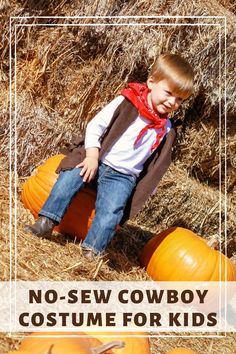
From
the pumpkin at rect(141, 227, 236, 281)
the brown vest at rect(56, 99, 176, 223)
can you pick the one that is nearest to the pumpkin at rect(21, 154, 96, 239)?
the brown vest at rect(56, 99, 176, 223)

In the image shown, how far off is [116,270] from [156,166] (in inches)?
24.3

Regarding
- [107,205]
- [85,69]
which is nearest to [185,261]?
[107,205]

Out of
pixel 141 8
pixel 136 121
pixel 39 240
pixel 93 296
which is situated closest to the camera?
pixel 93 296

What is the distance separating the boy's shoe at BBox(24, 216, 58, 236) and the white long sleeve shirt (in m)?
0.45

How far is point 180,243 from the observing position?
11.5ft

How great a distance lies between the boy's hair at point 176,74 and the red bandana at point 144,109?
11cm

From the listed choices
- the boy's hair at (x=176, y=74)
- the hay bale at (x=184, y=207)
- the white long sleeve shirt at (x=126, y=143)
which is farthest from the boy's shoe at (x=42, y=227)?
the hay bale at (x=184, y=207)

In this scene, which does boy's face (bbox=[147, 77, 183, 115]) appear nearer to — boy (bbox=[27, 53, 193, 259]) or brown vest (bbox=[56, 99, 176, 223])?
boy (bbox=[27, 53, 193, 259])

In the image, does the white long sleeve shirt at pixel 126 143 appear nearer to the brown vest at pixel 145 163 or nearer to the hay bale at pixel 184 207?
the brown vest at pixel 145 163

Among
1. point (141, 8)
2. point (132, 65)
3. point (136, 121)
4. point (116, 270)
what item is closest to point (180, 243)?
point (116, 270)

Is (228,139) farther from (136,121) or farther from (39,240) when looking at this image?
(39,240)

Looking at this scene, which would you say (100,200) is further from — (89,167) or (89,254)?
(89,254)

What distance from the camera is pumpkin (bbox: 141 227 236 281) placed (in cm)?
343

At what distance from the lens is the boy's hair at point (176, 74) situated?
3.29m
